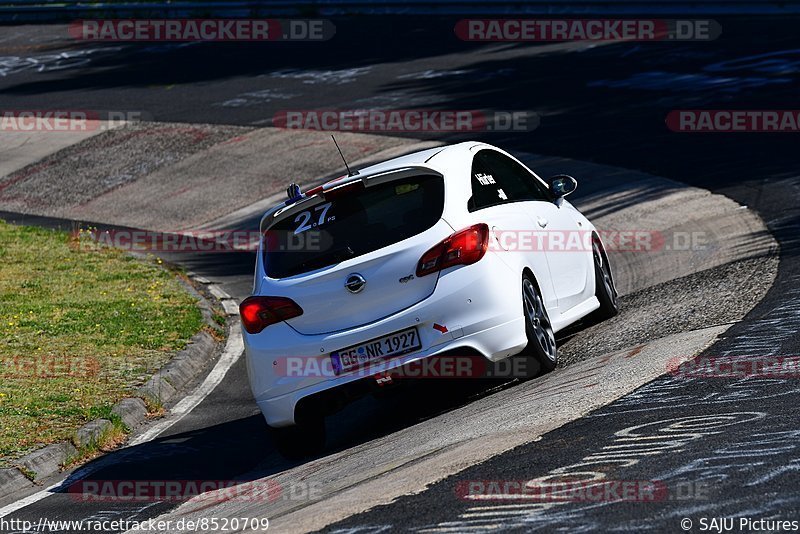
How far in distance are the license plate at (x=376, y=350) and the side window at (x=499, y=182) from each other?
101 centimetres

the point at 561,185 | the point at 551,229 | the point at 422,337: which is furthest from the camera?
the point at 561,185

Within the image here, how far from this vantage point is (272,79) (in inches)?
1051

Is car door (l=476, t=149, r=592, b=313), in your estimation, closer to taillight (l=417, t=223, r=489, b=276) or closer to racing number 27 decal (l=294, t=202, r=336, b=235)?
taillight (l=417, t=223, r=489, b=276)

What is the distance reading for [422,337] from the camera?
26.3ft

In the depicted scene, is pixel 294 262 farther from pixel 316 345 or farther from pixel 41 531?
pixel 41 531

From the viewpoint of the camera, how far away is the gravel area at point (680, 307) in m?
9.30

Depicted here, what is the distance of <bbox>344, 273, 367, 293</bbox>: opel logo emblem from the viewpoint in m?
8.06

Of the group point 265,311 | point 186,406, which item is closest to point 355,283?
point 265,311

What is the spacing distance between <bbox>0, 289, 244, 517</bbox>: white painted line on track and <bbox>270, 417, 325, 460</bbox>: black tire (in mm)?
1345

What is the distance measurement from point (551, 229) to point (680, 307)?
47.9 inches

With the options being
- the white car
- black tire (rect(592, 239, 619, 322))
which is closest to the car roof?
the white car

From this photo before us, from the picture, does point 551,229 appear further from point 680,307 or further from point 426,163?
point 426,163

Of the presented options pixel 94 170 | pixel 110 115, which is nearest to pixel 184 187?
pixel 94 170

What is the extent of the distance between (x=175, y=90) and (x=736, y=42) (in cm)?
1101
